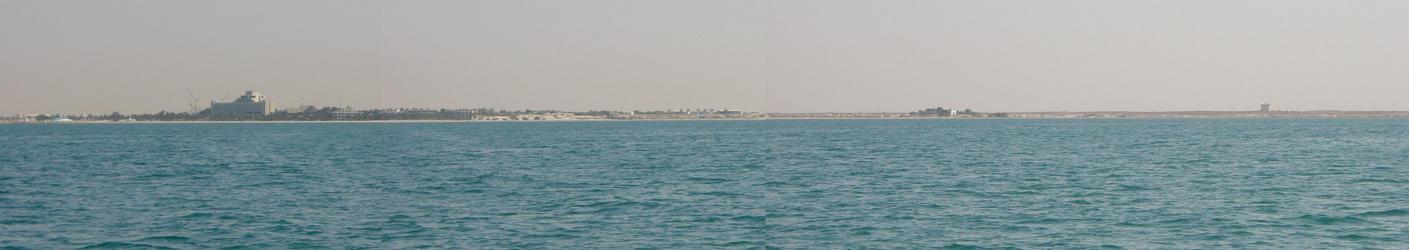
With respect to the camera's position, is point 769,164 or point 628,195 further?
point 769,164

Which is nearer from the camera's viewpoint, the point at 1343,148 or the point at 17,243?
the point at 17,243

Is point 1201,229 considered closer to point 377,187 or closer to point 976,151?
point 377,187

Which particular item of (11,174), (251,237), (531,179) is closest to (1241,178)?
(531,179)

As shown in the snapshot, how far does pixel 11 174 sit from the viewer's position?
200 ft

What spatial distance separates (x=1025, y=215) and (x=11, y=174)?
50.4 m

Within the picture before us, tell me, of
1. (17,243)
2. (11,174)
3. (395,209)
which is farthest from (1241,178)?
(11,174)

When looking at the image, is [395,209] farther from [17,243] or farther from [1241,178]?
[1241,178]

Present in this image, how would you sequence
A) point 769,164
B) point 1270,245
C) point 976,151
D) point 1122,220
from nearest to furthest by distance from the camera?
1. point 1270,245
2. point 1122,220
3. point 769,164
4. point 976,151

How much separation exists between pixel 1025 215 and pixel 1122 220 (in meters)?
2.82

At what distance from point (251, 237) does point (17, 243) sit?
5455mm

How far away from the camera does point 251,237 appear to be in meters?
30.5

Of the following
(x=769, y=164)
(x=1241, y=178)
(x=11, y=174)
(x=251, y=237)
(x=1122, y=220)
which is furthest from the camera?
(x=769, y=164)

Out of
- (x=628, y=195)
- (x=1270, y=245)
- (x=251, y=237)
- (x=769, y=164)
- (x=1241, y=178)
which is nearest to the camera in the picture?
(x=1270, y=245)

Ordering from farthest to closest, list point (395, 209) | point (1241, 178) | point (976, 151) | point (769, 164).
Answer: point (976, 151) → point (769, 164) → point (1241, 178) → point (395, 209)
